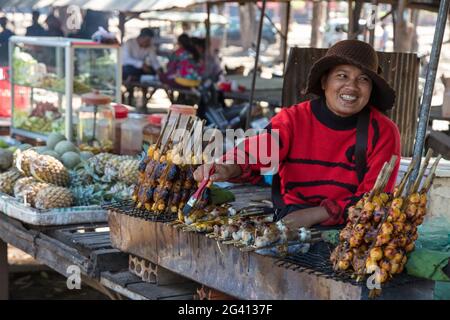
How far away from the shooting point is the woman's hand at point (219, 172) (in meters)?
3.21

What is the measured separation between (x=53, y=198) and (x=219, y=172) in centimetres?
156

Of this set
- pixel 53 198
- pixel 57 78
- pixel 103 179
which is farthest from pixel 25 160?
pixel 57 78

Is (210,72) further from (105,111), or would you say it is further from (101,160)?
(101,160)

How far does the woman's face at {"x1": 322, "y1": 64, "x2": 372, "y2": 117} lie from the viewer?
132 inches

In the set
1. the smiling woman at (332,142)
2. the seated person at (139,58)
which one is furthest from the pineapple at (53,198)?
the seated person at (139,58)

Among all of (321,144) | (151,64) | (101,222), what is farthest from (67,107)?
(151,64)

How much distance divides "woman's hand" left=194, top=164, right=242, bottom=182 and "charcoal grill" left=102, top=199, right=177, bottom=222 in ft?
0.87

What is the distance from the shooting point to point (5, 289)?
536 centimetres

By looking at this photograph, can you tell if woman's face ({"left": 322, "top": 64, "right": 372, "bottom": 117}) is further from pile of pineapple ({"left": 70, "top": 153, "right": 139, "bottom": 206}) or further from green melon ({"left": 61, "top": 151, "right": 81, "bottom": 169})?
green melon ({"left": 61, "top": 151, "right": 81, "bottom": 169})

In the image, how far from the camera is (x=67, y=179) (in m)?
4.92

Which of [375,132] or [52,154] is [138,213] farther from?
[52,154]

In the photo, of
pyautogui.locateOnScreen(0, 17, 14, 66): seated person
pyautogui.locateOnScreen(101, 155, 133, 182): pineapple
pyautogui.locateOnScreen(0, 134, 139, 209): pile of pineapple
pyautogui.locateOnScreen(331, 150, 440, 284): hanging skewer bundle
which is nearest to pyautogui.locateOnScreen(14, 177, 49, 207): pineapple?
pyautogui.locateOnScreen(0, 134, 139, 209): pile of pineapple

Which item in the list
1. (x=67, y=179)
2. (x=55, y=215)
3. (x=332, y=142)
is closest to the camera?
(x=332, y=142)

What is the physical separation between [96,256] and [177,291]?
49 cm
